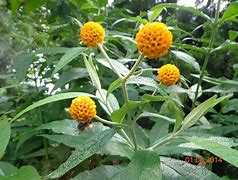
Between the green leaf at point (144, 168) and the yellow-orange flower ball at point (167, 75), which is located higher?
the yellow-orange flower ball at point (167, 75)

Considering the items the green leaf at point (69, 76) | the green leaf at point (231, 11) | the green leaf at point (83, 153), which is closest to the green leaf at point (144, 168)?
the green leaf at point (83, 153)

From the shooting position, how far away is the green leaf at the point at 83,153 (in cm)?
97

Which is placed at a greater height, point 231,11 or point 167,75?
point 231,11

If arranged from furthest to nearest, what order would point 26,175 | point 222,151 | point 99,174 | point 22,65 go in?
point 22,65 → point 99,174 → point 26,175 → point 222,151

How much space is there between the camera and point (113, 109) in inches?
50.6

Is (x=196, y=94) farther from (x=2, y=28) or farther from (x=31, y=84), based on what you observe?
(x=2, y=28)

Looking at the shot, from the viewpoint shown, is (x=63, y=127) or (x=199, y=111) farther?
(x=63, y=127)

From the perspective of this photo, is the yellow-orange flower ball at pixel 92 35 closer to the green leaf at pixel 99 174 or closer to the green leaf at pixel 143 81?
the green leaf at pixel 143 81

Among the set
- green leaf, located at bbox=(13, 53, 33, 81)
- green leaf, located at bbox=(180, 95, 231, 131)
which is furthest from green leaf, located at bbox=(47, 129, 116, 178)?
green leaf, located at bbox=(13, 53, 33, 81)

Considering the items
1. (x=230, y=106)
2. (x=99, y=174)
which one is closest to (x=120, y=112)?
(x=99, y=174)

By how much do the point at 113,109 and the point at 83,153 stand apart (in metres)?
0.32

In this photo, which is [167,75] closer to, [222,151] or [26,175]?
[222,151]

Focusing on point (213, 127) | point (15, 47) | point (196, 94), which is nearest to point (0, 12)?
point (15, 47)

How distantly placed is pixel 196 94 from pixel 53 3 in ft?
3.51
